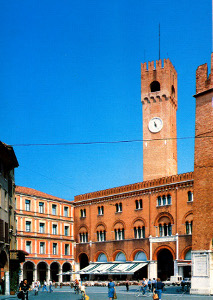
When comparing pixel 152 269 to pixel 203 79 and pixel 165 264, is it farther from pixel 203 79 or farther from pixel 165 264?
pixel 203 79

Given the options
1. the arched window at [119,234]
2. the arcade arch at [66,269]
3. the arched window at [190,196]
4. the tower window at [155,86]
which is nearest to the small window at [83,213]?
the arched window at [119,234]

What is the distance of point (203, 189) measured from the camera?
27.8 metres

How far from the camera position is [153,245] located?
48531 millimetres

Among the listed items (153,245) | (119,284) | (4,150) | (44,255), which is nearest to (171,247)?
(153,245)

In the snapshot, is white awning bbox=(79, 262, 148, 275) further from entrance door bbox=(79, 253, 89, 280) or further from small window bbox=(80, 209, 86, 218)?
small window bbox=(80, 209, 86, 218)

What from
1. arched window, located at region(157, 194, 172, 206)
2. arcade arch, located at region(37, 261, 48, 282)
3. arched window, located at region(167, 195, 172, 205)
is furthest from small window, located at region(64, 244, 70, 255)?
arched window, located at region(167, 195, 172, 205)

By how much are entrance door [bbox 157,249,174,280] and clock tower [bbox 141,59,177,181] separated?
12915 millimetres

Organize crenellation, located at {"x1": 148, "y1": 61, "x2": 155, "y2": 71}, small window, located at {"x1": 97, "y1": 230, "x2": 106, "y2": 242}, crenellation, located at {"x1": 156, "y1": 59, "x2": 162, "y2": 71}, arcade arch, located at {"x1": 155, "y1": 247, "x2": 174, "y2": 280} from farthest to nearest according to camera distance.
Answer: crenellation, located at {"x1": 148, "y1": 61, "x2": 155, "y2": 71} → crenellation, located at {"x1": 156, "y1": 59, "x2": 162, "y2": 71} → small window, located at {"x1": 97, "y1": 230, "x2": 106, "y2": 242} → arcade arch, located at {"x1": 155, "y1": 247, "x2": 174, "y2": 280}

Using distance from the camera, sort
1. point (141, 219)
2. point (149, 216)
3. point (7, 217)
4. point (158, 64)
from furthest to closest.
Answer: point (158, 64) < point (141, 219) < point (149, 216) < point (7, 217)

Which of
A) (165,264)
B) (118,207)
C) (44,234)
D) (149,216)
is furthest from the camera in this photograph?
(44,234)

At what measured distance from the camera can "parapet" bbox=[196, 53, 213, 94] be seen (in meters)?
28.5

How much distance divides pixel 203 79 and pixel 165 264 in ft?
84.2

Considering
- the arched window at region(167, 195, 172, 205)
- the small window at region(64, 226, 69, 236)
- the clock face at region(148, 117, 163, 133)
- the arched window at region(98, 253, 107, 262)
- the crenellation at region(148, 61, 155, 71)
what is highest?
the crenellation at region(148, 61, 155, 71)

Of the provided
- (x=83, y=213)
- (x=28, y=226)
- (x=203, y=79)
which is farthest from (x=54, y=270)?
(x=203, y=79)
